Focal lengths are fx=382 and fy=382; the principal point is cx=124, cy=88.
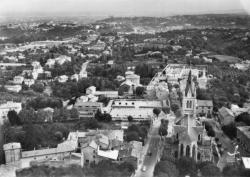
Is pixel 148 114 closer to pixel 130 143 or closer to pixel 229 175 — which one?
pixel 130 143

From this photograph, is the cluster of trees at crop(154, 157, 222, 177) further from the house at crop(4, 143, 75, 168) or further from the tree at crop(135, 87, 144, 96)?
the tree at crop(135, 87, 144, 96)

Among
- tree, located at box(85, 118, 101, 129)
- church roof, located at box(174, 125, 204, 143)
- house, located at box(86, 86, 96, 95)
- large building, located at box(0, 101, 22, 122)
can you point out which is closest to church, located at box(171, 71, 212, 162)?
church roof, located at box(174, 125, 204, 143)

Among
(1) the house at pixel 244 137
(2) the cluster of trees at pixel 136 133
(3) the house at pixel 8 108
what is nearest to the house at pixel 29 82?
(3) the house at pixel 8 108

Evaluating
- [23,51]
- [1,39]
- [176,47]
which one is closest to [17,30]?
[1,39]

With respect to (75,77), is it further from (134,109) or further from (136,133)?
(136,133)

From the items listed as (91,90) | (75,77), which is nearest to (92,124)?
(91,90)

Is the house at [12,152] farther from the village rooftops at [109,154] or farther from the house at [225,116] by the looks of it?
the house at [225,116]
